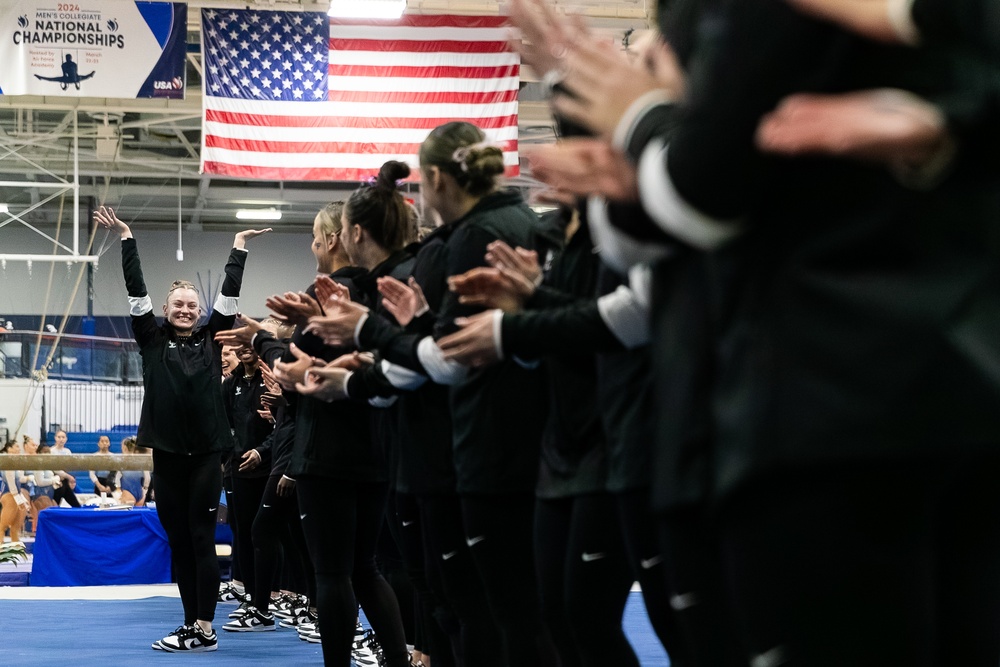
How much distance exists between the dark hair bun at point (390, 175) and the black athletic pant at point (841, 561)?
104 inches

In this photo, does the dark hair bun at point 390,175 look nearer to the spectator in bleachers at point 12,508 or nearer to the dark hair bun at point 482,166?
Result: the dark hair bun at point 482,166

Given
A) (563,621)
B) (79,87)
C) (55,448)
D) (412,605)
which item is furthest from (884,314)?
(55,448)

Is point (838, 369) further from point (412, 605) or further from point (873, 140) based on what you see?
point (412, 605)

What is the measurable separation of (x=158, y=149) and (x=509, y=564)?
15407 millimetres

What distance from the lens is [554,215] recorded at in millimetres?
2615

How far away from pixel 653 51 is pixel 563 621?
49.7 inches

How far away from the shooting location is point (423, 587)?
11.8ft

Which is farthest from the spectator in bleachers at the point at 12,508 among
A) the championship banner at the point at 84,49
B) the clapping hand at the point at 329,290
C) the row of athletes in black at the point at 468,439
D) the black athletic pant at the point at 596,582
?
the black athletic pant at the point at 596,582

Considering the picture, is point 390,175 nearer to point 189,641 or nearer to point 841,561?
point 841,561

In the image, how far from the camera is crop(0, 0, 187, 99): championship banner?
8.51 meters

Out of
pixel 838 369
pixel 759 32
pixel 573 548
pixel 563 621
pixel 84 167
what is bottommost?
pixel 563 621

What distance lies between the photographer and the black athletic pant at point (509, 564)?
8.70ft

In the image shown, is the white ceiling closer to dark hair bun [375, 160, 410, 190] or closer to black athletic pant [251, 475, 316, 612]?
black athletic pant [251, 475, 316, 612]

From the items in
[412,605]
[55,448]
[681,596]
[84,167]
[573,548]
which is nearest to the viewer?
[681,596]
